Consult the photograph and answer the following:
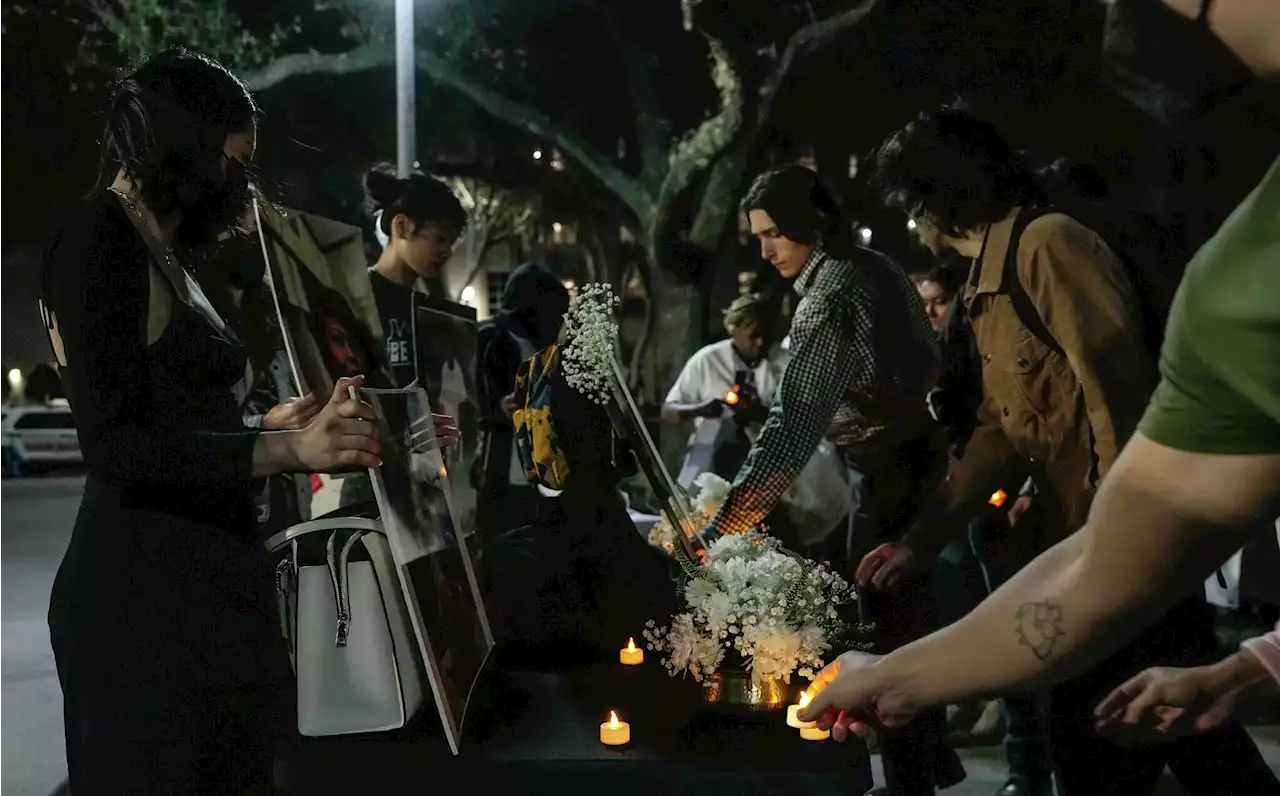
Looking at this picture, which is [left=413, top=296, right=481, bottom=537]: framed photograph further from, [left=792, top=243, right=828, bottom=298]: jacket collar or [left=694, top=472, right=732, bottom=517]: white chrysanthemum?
[left=792, top=243, right=828, bottom=298]: jacket collar

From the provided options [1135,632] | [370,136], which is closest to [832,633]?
[1135,632]

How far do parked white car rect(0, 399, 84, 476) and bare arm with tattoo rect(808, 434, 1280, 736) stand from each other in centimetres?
2036

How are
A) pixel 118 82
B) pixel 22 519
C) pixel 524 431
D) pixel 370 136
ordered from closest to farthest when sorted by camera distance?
pixel 118 82 < pixel 524 431 < pixel 22 519 < pixel 370 136

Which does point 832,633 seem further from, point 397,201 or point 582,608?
point 397,201

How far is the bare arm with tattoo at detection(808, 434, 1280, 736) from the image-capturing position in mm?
1299

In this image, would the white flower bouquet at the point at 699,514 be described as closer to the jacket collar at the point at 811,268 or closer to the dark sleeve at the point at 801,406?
the dark sleeve at the point at 801,406

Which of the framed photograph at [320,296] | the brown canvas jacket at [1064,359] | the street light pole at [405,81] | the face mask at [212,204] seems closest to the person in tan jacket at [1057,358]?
the brown canvas jacket at [1064,359]

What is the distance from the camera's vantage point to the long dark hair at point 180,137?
80.0 inches

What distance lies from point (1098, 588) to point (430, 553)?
1.44 meters

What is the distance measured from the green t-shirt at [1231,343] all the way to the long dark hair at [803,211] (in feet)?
7.45

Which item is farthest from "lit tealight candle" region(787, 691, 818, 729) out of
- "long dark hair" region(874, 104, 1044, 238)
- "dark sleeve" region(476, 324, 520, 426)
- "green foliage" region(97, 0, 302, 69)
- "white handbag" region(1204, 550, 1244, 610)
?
"green foliage" region(97, 0, 302, 69)

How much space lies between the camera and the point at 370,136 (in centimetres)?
1855

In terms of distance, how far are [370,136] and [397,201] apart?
15116 mm

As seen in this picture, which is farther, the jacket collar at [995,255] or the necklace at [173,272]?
the jacket collar at [995,255]
